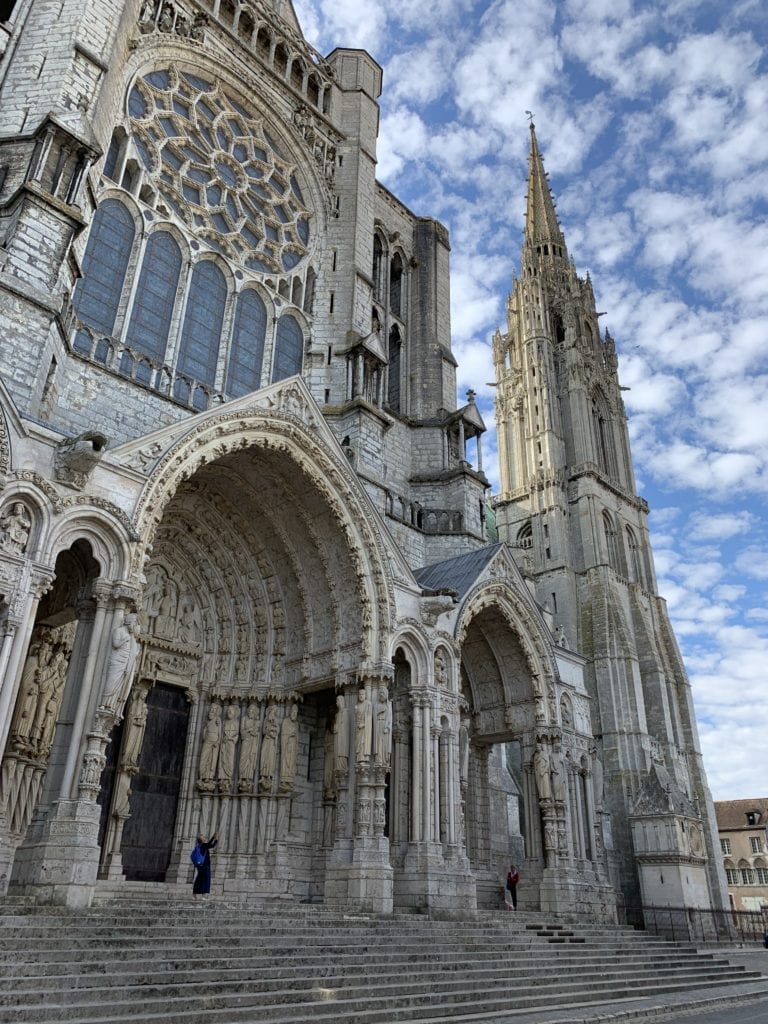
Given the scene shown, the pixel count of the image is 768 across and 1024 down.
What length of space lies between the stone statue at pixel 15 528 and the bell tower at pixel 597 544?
20.2 m

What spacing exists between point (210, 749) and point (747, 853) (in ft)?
152

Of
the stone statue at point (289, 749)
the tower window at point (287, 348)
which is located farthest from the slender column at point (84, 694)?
the tower window at point (287, 348)

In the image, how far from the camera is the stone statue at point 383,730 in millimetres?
12766

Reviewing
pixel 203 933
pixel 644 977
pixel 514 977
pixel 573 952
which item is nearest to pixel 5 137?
pixel 203 933

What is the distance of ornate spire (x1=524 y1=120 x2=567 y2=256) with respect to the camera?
180 ft

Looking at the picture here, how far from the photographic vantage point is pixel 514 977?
9.67 m

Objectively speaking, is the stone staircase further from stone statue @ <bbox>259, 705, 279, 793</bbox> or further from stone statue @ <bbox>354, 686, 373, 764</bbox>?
stone statue @ <bbox>259, 705, 279, 793</bbox>

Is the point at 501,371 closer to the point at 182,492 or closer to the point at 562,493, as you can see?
the point at 562,493

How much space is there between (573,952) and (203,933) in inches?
246

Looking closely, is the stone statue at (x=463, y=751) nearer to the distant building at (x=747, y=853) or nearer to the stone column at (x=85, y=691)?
the stone column at (x=85, y=691)

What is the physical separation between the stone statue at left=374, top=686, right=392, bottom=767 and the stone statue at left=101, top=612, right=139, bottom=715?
455 centimetres

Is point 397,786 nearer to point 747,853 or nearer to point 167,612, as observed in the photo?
point 167,612

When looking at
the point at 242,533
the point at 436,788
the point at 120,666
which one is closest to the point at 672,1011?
the point at 436,788

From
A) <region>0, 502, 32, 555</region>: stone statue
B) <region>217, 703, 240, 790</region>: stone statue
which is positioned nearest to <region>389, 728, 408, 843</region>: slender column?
<region>217, 703, 240, 790</region>: stone statue
